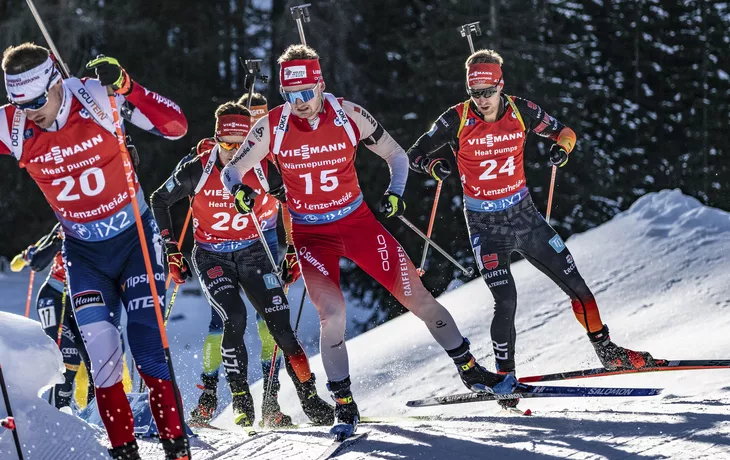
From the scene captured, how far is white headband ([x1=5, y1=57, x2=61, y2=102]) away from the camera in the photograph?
4559mm

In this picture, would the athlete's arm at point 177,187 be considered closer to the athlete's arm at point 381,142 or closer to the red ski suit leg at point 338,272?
the red ski suit leg at point 338,272

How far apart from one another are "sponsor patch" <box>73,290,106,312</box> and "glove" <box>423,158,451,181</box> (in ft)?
9.18

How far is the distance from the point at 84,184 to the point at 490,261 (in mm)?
2844

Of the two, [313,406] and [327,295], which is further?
[313,406]

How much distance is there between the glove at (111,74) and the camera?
15.6 feet

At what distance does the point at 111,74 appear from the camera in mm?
4746

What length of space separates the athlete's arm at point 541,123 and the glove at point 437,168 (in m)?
0.65

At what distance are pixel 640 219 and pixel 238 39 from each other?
37.5 ft

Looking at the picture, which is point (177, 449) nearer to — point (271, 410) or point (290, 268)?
point (290, 268)

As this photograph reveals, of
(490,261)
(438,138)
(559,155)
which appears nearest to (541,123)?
(559,155)

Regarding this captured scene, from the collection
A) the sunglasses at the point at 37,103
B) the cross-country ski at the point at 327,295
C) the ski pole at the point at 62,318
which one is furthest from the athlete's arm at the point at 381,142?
the ski pole at the point at 62,318

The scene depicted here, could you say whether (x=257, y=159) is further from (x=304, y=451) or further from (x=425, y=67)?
(x=425, y=67)

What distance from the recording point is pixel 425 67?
58.6 ft

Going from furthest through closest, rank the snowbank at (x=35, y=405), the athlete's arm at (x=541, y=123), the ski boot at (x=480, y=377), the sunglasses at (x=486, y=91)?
1. the athlete's arm at (x=541, y=123)
2. the sunglasses at (x=486, y=91)
3. the ski boot at (x=480, y=377)
4. the snowbank at (x=35, y=405)
